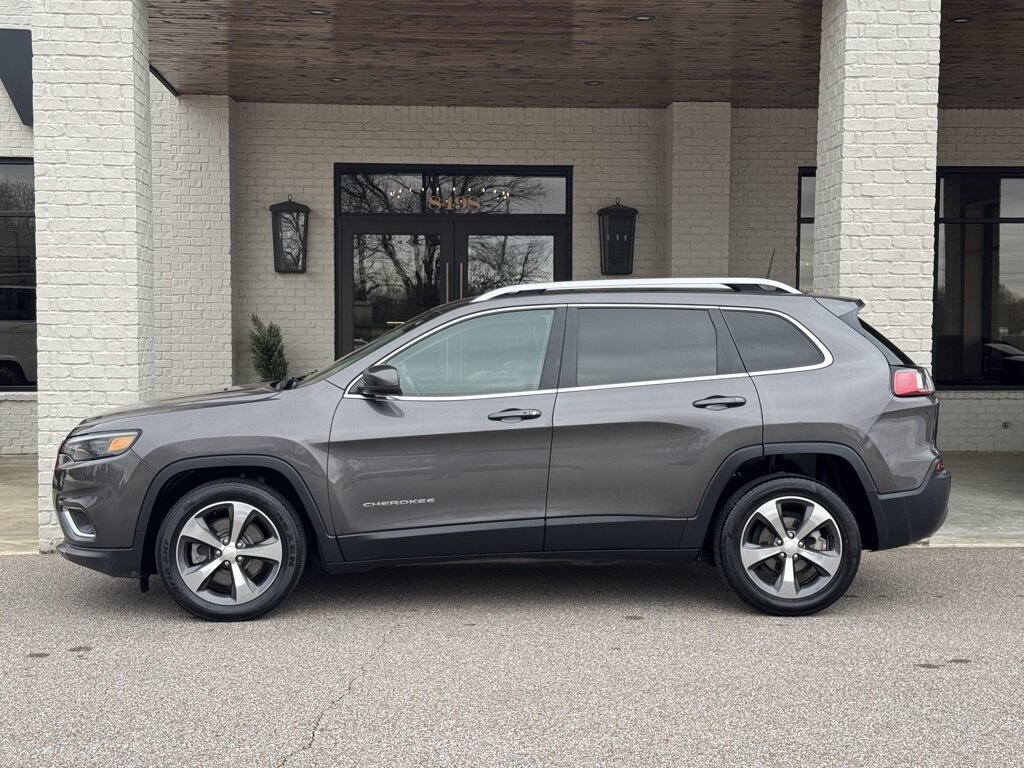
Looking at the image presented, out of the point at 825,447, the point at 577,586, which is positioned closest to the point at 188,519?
the point at 577,586

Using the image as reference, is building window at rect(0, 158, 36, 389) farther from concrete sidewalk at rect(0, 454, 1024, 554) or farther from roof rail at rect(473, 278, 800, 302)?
roof rail at rect(473, 278, 800, 302)

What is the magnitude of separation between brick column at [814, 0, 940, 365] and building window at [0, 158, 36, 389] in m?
8.92

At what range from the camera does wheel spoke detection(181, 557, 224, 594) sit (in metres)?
5.92

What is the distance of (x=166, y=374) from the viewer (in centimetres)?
1271

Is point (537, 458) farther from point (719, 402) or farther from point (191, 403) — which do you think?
point (191, 403)

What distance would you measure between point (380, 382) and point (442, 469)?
0.56 meters

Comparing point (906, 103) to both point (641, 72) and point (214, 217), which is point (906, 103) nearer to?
point (641, 72)

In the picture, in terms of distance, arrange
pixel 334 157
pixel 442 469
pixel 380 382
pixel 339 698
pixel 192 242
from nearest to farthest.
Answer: pixel 339 698
pixel 380 382
pixel 442 469
pixel 192 242
pixel 334 157

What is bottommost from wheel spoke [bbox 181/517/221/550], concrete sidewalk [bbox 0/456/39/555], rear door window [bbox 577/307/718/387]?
concrete sidewalk [bbox 0/456/39/555]

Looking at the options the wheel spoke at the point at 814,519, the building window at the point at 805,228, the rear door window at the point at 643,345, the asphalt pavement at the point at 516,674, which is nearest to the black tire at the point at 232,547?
the asphalt pavement at the point at 516,674

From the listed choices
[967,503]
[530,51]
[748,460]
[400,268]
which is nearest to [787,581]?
[748,460]

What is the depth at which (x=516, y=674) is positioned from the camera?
16.5 feet

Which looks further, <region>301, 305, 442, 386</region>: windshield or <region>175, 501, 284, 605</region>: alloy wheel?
<region>301, 305, 442, 386</region>: windshield

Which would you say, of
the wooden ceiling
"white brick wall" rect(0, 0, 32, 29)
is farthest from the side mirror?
"white brick wall" rect(0, 0, 32, 29)
